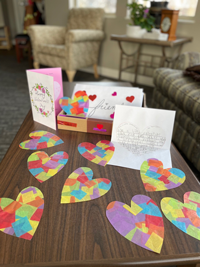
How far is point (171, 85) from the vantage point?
4.83 feet

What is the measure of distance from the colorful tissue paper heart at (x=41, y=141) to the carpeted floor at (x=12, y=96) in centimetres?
74

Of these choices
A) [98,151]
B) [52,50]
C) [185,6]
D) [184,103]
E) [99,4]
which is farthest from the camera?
[99,4]

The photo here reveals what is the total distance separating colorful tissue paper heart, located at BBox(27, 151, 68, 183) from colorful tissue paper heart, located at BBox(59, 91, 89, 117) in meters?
0.21

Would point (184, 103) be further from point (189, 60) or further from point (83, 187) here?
point (83, 187)

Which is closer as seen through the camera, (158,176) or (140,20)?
(158,176)

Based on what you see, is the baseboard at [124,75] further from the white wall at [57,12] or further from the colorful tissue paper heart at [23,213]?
the colorful tissue paper heart at [23,213]

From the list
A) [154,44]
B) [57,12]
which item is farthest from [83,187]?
[57,12]

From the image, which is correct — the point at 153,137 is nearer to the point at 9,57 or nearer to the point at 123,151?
the point at 123,151

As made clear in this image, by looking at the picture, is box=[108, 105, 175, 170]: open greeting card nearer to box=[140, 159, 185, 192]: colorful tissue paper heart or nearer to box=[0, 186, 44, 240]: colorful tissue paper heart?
box=[140, 159, 185, 192]: colorful tissue paper heart

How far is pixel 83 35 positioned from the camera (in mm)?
2451

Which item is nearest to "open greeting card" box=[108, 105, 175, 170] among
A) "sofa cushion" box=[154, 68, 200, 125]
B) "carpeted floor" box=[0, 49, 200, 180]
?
"sofa cushion" box=[154, 68, 200, 125]

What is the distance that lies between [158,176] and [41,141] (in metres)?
0.43

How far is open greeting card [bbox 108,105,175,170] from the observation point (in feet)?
2.32

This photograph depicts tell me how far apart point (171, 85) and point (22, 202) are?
1317 mm
